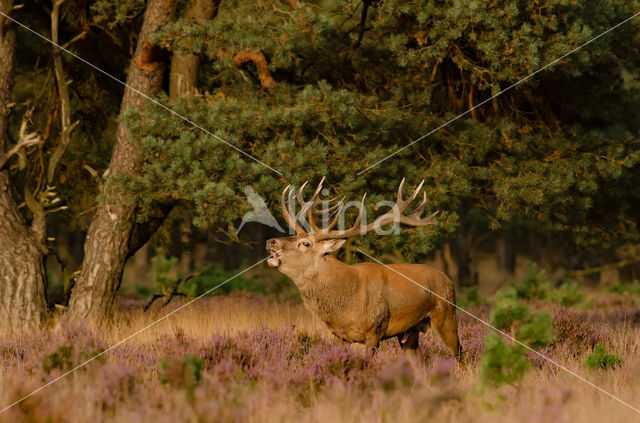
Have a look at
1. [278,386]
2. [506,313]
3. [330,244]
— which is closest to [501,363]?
[506,313]

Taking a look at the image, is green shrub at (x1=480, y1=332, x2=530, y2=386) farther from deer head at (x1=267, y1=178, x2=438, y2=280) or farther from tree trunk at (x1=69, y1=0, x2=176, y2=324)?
tree trunk at (x1=69, y1=0, x2=176, y2=324)

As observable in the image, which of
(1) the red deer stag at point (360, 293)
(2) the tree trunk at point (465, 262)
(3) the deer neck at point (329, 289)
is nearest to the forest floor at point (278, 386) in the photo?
(1) the red deer stag at point (360, 293)

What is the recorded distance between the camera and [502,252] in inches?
1793

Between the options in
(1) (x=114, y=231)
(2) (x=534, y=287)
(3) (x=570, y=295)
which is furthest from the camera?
(2) (x=534, y=287)

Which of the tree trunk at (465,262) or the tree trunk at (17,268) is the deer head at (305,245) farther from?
the tree trunk at (465,262)

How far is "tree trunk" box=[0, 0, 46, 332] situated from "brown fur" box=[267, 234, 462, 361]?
4.31 metres

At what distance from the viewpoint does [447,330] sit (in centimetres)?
761

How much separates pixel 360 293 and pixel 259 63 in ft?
12.4

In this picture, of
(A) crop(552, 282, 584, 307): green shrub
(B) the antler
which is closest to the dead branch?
(B) the antler

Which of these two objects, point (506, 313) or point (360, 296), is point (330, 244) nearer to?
point (360, 296)

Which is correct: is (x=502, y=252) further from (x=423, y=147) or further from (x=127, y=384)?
(x=127, y=384)

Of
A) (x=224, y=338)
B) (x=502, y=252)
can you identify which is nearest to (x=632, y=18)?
(x=224, y=338)

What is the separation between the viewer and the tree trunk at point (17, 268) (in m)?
9.63

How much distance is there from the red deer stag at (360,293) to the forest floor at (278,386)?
0.87ft
